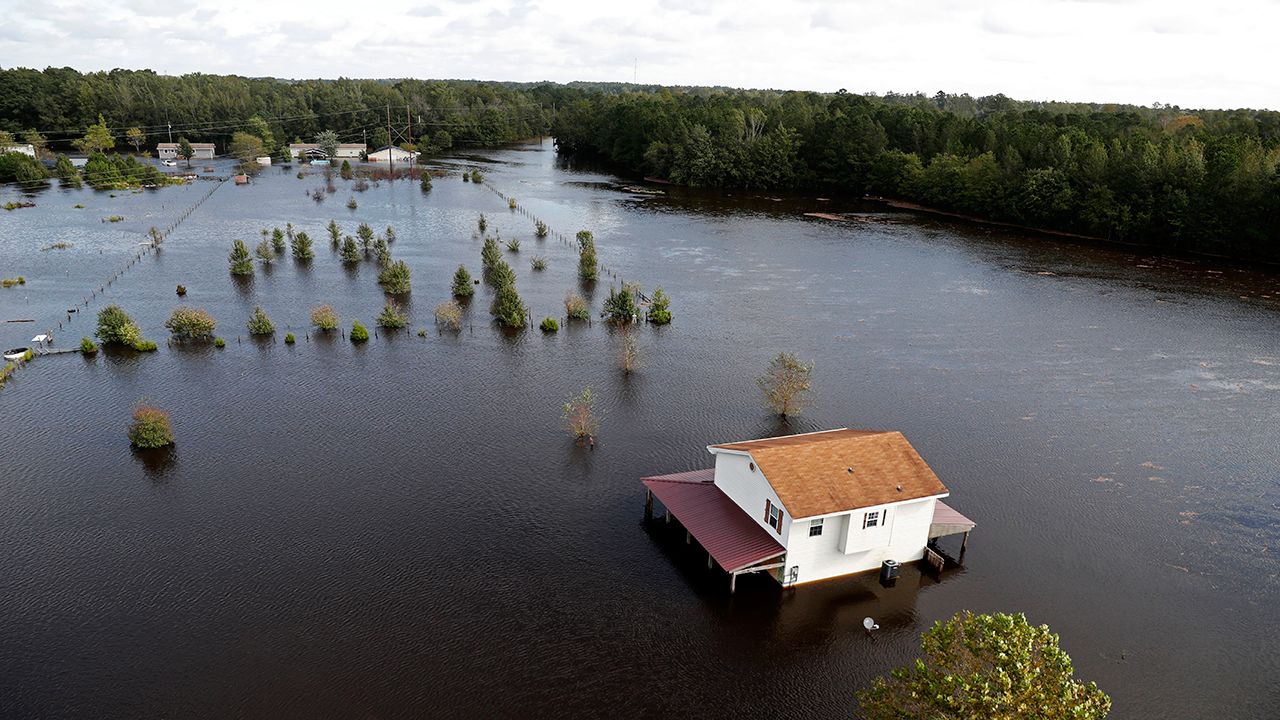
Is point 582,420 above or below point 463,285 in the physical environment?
below

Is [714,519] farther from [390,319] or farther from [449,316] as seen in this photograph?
[390,319]

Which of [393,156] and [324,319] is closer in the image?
[324,319]

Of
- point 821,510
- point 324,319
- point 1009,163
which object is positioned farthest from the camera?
point 1009,163

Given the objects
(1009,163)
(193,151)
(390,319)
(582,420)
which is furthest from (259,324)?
(193,151)

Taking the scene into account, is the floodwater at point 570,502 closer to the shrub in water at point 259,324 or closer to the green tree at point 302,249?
the shrub in water at point 259,324

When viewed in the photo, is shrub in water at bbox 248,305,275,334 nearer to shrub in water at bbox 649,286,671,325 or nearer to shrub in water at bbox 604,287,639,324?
shrub in water at bbox 604,287,639,324

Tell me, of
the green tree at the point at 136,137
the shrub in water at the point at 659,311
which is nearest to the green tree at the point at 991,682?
the shrub in water at the point at 659,311

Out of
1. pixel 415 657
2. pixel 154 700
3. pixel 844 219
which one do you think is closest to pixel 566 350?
pixel 415 657

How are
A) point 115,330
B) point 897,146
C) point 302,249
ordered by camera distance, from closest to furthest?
1. point 115,330
2. point 302,249
3. point 897,146
